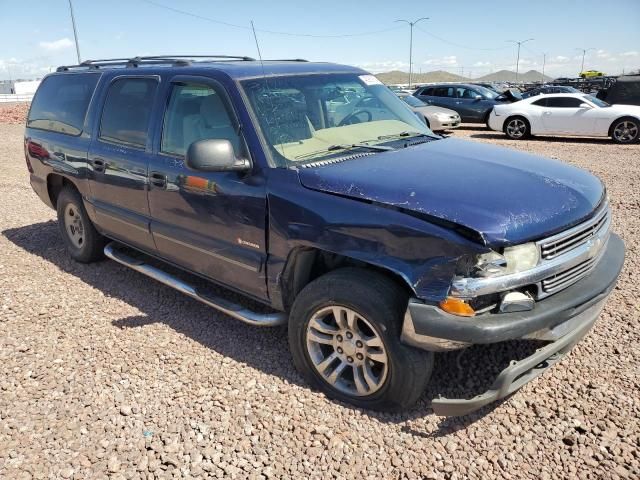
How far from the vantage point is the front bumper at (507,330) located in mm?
2477

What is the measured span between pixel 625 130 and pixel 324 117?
44.9 feet

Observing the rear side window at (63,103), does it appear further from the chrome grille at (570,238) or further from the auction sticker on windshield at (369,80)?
the chrome grille at (570,238)

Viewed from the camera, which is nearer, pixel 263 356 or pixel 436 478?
pixel 436 478

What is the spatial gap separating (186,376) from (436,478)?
1696 millimetres

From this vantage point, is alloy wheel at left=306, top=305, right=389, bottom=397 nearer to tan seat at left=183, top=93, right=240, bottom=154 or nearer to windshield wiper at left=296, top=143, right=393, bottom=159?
windshield wiper at left=296, top=143, right=393, bottom=159

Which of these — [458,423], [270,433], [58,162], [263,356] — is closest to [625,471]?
[458,423]

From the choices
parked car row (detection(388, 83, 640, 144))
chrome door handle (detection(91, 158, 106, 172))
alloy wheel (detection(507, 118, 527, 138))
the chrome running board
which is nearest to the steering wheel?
the chrome running board

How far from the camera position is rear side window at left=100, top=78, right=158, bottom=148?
4.09m

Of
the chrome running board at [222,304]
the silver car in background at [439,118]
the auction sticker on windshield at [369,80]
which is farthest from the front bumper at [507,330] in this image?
the silver car in background at [439,118]

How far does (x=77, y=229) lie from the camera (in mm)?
5477

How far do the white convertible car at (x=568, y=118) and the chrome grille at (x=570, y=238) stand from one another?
13311 millimetres

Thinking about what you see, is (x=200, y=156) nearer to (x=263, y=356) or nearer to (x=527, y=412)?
(x=263, y=356)

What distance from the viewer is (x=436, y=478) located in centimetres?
251

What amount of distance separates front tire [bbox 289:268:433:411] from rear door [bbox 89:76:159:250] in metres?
1.80
